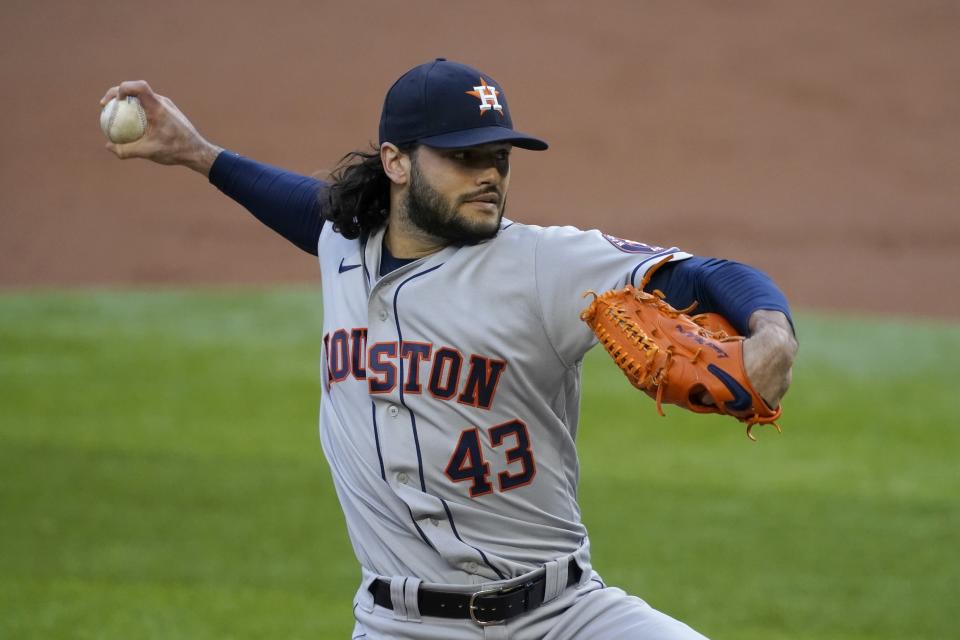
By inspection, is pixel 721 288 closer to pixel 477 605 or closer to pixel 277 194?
pixel 477 605

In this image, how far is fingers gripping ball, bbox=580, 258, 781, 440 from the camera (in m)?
2.60

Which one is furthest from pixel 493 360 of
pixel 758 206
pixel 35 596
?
pixel 758 206

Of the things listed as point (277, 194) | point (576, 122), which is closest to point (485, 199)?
point (277, 194)

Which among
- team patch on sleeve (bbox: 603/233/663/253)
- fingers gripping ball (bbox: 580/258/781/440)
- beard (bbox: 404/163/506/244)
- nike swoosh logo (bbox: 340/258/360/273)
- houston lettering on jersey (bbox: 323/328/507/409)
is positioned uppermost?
beard (bbox: 404/163/506/244)

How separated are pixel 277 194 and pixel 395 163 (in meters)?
0.62

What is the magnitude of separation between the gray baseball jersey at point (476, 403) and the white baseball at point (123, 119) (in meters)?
1.08

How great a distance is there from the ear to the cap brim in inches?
4.8

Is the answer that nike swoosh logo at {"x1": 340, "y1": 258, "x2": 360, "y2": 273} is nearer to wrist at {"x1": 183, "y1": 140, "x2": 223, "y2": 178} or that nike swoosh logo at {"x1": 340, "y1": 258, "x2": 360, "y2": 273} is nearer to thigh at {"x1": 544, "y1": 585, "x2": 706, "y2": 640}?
wrist at {"x1": 183, "y1": 140, "x2": 223, "y2": 178}

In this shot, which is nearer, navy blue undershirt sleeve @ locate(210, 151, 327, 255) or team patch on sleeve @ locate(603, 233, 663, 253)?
team patch on sleeve @ locate(603, 233, 663, 253)

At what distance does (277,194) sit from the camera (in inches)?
152

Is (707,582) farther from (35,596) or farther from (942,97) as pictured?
(942,97)

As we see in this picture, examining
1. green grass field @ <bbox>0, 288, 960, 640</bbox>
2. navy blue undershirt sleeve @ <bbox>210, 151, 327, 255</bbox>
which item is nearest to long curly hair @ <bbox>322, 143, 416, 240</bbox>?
navy blue undershirt sleeve @ <bbox>210, 151, 327, 255</bbox>

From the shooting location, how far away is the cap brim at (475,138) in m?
3.17

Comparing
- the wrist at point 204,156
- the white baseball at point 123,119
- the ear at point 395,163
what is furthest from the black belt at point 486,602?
the white baseball at point 123,119
